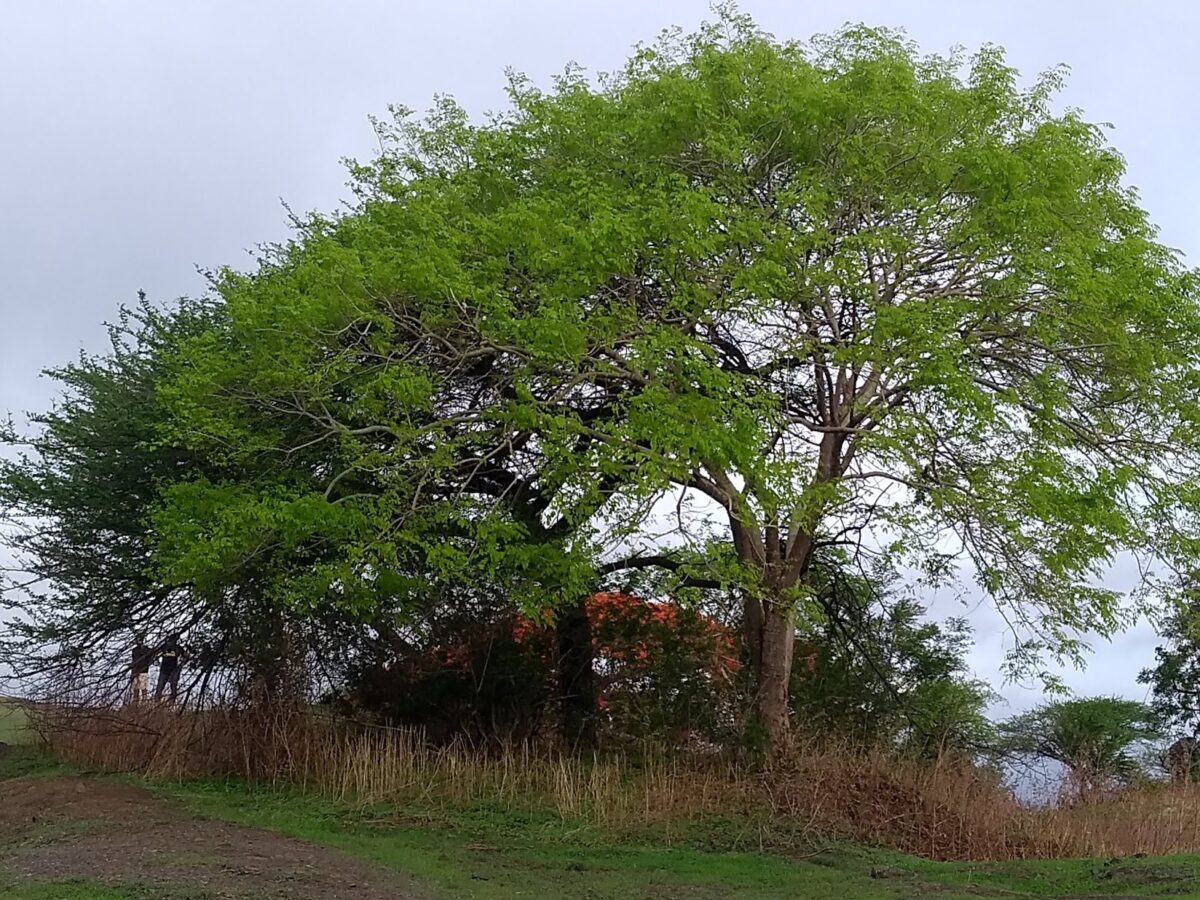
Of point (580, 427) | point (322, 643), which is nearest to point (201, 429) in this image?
point (322, 643)

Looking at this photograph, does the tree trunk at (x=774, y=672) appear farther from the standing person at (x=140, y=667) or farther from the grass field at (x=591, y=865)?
the standing person at (x=140, y=667)

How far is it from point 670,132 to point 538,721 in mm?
7534

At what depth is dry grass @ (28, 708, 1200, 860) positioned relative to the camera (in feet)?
38.5

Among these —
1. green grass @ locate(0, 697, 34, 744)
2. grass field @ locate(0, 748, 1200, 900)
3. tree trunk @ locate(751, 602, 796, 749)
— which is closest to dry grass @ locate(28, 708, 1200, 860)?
grass field @ locate(0, 748, 1200, 900)

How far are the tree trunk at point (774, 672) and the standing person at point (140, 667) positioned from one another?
27.5 ft

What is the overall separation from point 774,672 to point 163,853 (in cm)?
734

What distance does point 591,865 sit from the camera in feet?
33.0

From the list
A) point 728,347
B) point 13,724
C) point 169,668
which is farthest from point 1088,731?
point 13,724

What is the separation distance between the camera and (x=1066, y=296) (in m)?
11.6

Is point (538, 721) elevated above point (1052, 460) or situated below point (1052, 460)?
below

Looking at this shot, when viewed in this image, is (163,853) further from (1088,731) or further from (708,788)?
A: (1088,731)

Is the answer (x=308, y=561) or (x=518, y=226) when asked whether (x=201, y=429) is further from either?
(x=518, y=226)

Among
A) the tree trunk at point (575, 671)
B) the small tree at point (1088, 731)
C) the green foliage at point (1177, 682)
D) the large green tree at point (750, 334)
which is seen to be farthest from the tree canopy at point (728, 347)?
the green foliage at point (1177, 682)

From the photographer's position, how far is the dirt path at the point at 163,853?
26.6ft
